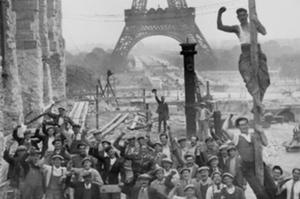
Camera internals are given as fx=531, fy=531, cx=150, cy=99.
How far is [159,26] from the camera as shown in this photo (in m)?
46.2

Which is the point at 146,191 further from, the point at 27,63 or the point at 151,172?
the point at 27,63

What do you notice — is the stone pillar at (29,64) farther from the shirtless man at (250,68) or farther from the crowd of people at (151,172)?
the shirtless man at (250,68)

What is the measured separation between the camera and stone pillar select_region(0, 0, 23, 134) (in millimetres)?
14125

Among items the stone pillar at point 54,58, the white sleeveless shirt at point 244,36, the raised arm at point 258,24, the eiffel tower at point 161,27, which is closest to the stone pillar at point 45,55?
the stone pillar at point 54,58

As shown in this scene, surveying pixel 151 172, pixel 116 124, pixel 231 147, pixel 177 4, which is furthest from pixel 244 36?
pixel 177 4

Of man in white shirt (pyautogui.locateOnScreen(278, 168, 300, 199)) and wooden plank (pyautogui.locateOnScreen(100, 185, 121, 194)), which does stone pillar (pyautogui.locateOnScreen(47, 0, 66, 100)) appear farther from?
man in white shirt (pyautogui.locateOnScreen(278, 168, 300, 199))

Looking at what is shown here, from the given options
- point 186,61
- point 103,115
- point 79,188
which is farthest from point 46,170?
point 103,115

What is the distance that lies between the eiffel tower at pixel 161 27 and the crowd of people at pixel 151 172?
35.5 meters

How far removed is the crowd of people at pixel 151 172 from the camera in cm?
671

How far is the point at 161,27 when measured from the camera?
152 ft

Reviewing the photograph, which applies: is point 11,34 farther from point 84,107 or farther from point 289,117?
point 289,117

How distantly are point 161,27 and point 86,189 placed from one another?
40.0 m

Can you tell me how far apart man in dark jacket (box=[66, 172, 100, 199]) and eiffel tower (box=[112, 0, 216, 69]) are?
36.7 meters

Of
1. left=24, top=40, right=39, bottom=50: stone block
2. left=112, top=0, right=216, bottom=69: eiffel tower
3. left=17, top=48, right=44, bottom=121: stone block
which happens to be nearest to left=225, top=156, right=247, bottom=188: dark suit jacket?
left=17, top=48, right=44, bottom=121: stone block
